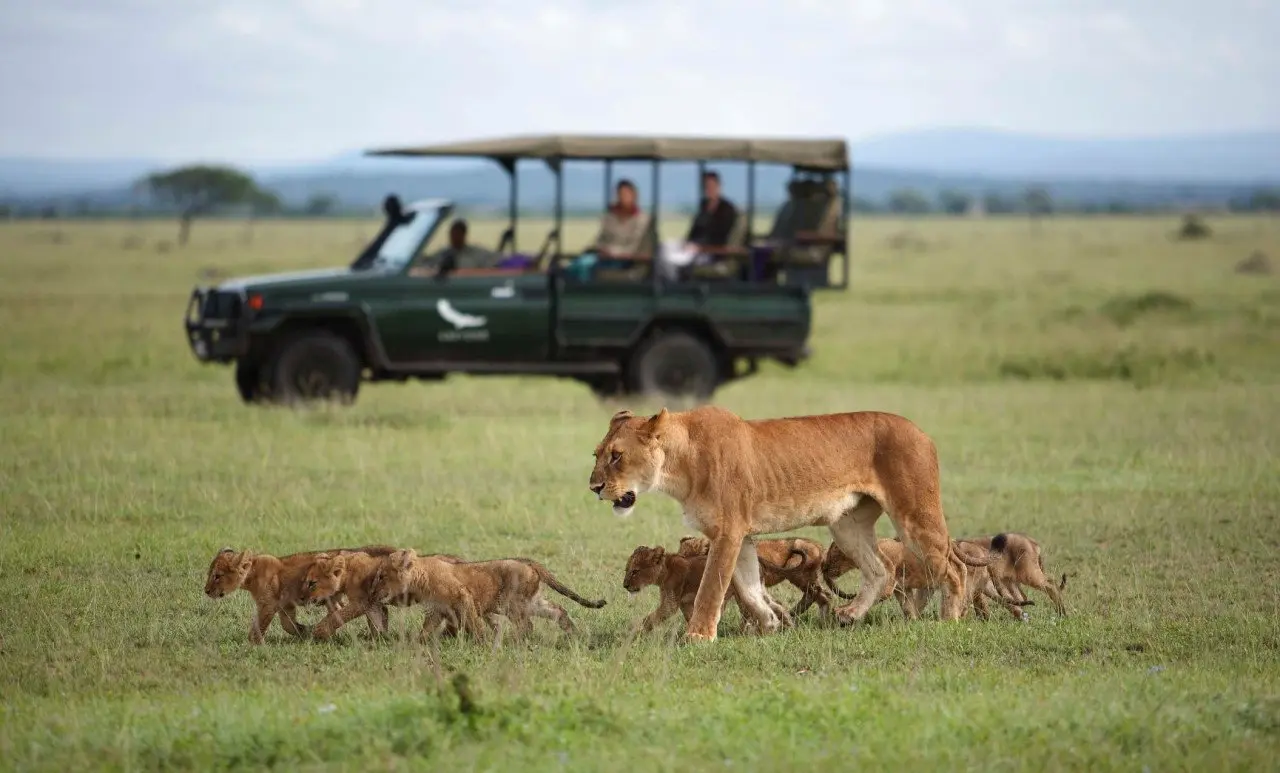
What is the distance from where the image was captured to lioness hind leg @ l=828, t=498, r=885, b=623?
9344 millimetres

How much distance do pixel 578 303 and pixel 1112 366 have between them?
29.1ft

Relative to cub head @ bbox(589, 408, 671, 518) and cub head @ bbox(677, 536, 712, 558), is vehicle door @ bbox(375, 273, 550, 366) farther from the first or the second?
cub head @ bbox(589, 408, 671, 518)

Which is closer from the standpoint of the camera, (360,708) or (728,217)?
(360,708)

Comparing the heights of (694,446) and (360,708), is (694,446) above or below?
above

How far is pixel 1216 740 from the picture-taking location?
671cm

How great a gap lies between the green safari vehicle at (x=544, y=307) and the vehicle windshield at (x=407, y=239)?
0.02 m

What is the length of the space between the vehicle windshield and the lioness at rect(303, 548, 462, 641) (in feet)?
34.1

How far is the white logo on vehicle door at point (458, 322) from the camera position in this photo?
1875 centimetres

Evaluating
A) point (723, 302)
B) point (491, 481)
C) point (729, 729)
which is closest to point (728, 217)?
point (723, 302)

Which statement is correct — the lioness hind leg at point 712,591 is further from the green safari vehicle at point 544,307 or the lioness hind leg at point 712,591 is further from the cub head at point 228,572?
the green safari vehicle at point 544,307

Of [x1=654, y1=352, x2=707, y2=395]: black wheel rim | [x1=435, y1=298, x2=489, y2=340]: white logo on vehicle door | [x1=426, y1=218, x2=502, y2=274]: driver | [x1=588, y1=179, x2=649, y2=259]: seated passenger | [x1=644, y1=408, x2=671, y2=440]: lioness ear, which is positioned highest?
[x1=588, y1=179, x2=649, y2=259]: seated passenger

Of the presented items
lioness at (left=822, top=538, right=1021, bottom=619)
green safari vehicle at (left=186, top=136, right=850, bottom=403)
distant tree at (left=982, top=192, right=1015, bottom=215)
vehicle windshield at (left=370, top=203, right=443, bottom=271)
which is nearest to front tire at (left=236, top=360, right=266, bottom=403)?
green safari vehicle at (left=186, top=136, right=850, bottom=403)

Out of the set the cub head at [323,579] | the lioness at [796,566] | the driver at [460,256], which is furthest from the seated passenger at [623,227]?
the cub head at [323,579]

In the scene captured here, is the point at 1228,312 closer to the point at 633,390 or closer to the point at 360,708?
the point at 633,390
